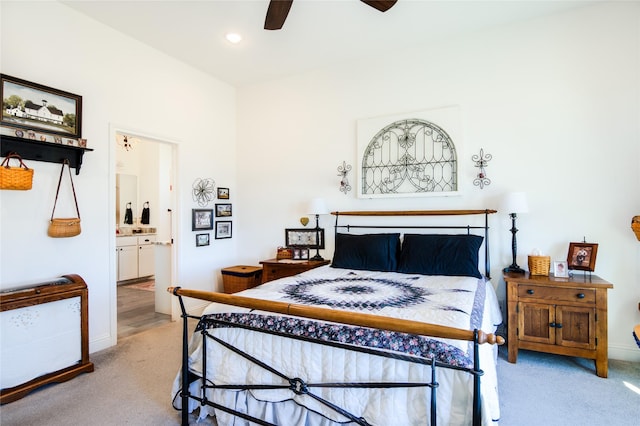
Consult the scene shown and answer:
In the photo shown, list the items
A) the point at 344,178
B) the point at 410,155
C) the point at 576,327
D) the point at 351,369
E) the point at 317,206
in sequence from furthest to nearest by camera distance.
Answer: the point at 344,178
the point at 317,206
the point at 410,155
the point at 576,327
the point at 351,369

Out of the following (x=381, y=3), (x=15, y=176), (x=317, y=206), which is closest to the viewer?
(x=381, y=3)

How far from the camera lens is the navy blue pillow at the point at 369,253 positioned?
10.6ft

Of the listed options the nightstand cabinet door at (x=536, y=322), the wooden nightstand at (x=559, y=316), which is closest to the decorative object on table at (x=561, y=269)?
the wooden nightstand at (x=559, y=316)

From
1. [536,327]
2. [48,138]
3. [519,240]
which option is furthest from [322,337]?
[48,138]

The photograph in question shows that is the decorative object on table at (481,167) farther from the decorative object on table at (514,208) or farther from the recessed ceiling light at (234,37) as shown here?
the recessed ceiling light at (234,37)

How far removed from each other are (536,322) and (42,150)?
4174 mm

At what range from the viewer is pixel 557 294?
262 cm

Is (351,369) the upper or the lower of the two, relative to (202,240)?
lower

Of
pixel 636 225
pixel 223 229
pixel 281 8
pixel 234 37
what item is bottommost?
pixel 223 229

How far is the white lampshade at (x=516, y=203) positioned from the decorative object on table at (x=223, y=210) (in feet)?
10.9

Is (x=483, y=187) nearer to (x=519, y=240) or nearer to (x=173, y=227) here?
(x=519, y=240)

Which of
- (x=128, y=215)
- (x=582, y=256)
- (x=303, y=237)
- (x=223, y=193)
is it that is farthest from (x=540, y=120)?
(x=128, y=215)

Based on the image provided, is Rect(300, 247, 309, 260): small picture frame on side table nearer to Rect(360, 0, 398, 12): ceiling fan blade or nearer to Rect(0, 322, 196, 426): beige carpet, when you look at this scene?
Rect(0, 322, 196, 426): beige carpet

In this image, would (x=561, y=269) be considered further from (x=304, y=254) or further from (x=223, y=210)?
(x=223, y=210)
